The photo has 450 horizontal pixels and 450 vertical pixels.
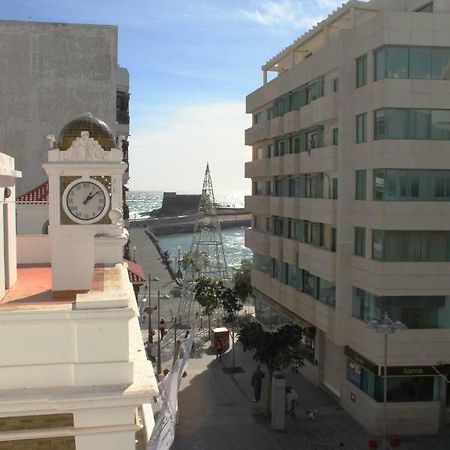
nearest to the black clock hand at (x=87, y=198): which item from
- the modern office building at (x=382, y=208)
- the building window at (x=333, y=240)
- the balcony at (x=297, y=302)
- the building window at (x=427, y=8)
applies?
the modern office building at (x=382, y=208)

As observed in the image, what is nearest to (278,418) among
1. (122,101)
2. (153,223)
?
(122,101)

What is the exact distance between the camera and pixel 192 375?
31547 millimetres

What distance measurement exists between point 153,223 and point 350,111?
13249 cm

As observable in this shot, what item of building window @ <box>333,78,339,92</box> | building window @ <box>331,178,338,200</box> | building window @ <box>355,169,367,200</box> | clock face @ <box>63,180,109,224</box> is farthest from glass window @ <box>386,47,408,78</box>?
clock face @ <box>63,180,109,224</box>

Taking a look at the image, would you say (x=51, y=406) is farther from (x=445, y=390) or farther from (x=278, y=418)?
(x=445, y=390)

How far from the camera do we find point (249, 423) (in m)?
24.8

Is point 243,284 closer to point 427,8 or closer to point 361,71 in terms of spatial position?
point 361,71

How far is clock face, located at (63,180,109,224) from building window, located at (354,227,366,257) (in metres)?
16.1

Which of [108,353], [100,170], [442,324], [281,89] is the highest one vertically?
[281,89]

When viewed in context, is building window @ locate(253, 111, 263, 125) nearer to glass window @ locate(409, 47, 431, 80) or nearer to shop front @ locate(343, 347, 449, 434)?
glass window @ locate(409, 47, 431, 80)

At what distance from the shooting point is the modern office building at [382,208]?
2308cm

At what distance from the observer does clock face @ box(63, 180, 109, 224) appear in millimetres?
10734

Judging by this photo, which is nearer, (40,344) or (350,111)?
(40,344)

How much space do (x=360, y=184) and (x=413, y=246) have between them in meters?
3.56
